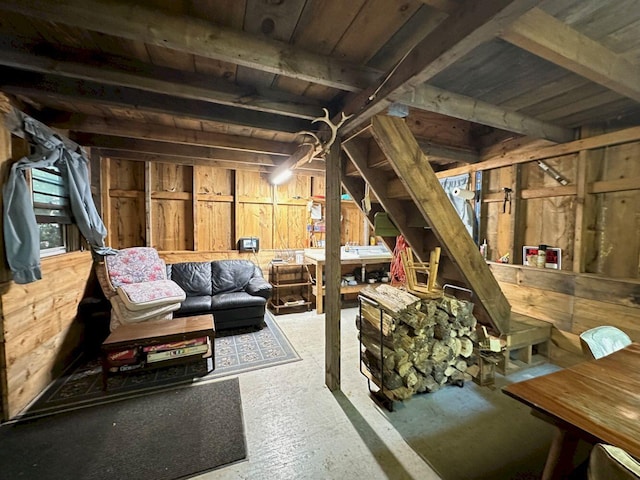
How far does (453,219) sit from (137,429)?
2739 mm

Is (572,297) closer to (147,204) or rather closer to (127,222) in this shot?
(147,204)

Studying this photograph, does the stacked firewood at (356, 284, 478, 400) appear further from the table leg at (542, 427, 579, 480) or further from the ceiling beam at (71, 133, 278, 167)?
the ceiling beam at (71, 133, 278, 167)

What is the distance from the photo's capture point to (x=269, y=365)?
2.72 meters

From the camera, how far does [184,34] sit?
4.03 feet

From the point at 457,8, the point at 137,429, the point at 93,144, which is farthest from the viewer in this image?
the point at 93,144

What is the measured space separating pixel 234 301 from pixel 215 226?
1.55 metres

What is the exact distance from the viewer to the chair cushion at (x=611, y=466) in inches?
25.9

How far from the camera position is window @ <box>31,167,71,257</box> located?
244cm

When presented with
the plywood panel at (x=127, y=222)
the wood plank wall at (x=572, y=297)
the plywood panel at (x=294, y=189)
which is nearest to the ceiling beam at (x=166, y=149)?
the plywood panel at (x=127, y=222)

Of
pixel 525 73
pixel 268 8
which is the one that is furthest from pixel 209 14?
pixel 525 73

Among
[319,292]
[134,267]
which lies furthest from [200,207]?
[319,292]

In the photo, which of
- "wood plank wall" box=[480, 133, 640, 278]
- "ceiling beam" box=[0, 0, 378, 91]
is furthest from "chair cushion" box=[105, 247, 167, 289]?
"wood plank wall" box=[480, 133, 640, 278]

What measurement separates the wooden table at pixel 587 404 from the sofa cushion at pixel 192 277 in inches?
148

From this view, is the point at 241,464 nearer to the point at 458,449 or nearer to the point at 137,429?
the point at 137,429
